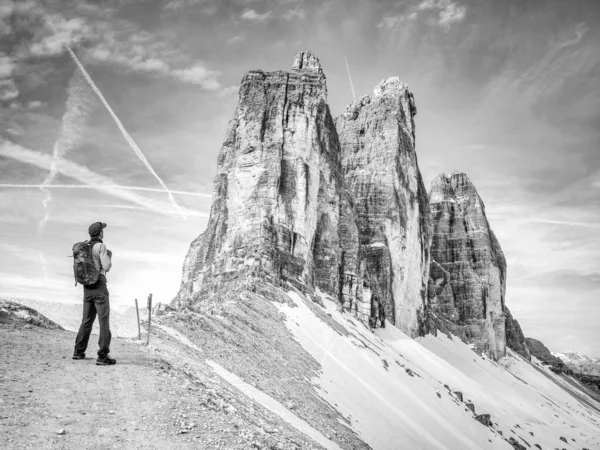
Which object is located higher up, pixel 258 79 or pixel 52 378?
pixel 258 79

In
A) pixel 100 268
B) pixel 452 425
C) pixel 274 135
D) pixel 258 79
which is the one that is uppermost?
pixel 258 79

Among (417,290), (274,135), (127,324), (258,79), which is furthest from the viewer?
(417,290)

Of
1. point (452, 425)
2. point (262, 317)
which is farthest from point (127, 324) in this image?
point (452, 425)

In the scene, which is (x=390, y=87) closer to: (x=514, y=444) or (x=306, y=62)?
(x=306, y=62)

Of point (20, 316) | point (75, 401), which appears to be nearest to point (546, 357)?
point (20, 316)

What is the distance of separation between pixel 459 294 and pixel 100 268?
329 ft

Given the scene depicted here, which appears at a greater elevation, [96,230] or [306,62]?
[306,62]

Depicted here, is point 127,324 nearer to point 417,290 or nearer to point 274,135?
point 274,135

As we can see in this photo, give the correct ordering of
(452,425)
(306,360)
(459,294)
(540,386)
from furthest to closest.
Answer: (459,294) → (540,386) → (452,425) → (306,360)

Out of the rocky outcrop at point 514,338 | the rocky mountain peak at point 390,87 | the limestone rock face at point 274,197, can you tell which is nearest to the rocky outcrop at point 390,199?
the rocky mountain peak at point 390,87

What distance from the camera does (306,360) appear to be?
23953 mm

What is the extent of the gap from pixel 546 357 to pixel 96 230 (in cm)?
14649

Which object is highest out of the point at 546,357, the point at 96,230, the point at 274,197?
the point at 274,197

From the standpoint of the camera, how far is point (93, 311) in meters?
8.18
